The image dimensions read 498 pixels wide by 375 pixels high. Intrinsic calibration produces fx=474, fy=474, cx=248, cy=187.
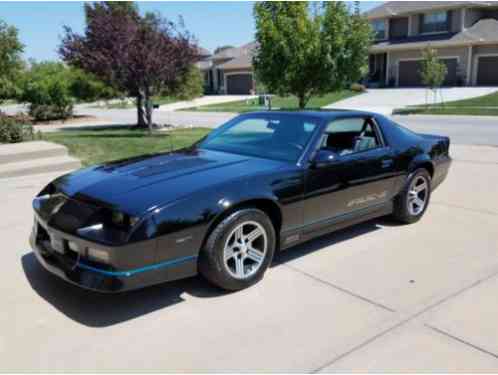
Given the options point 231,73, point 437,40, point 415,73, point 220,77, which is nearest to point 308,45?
point 437,40

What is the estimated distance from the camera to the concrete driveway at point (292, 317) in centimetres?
295

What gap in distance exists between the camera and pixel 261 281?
409 cm

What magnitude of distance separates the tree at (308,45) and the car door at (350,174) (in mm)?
7387

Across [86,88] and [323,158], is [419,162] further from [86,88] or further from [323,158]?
[86,88]

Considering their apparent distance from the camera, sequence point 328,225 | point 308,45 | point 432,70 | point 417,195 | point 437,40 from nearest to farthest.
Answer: point 328,225, point 417,195, point 308,45, point 432,70, point 437,40

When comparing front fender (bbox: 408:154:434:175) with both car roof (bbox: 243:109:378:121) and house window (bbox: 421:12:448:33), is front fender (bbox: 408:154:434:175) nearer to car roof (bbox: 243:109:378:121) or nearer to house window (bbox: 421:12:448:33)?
car roof (bbox: 243:109:378:121)

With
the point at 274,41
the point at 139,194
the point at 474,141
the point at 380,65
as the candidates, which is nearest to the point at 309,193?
the point at 139,194

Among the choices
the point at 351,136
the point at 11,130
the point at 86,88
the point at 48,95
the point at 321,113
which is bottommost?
the point at 11,130

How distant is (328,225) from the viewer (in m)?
4.59

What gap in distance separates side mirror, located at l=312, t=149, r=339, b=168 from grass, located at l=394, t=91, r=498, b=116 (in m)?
21.7

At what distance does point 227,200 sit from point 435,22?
4236 centimetres

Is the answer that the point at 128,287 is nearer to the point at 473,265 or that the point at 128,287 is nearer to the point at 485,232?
the point at 473,265

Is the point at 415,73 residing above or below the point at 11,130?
above

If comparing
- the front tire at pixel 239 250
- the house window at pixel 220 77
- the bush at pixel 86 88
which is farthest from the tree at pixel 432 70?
the house window at pixel 220 77
